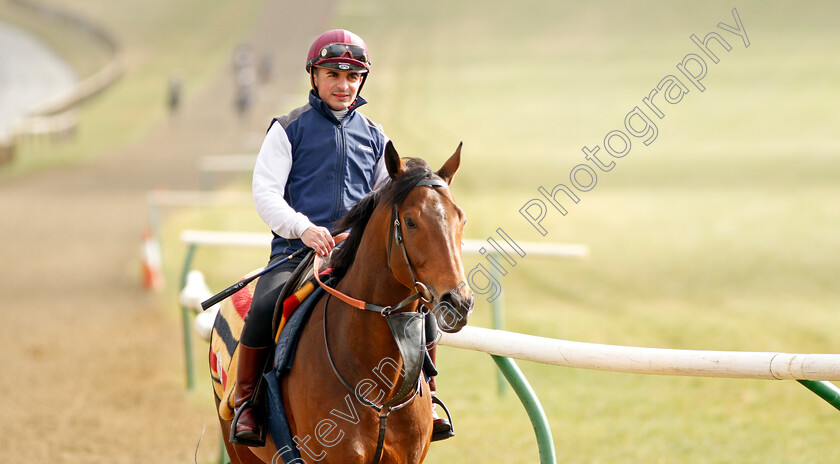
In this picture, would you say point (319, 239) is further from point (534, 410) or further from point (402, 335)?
point (534, 410)

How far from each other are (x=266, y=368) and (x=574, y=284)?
867cm

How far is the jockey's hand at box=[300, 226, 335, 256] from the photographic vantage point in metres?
3.38

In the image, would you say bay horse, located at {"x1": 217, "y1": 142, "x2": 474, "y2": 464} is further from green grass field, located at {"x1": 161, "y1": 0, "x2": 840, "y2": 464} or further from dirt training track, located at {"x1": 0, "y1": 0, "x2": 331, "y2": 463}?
dirt training track, located at {"x1": 0, "y1": 0, "x2": 331, "y2": 463}

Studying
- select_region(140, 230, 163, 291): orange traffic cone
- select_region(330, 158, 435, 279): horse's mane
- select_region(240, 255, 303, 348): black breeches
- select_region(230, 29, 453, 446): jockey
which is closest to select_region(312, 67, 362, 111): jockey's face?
select_region(230, 29, 453, 446): jockey

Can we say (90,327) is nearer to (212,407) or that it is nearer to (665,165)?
(212,407)

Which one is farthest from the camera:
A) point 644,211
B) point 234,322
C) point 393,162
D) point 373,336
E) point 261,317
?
point 644,211

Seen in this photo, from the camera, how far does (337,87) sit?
3682mm

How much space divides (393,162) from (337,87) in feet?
2.50

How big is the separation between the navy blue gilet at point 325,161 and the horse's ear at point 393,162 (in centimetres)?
60

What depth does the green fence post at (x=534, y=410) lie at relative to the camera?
3.32 meters

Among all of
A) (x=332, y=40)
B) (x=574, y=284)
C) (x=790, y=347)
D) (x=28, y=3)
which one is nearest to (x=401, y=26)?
(x=28, y=3)

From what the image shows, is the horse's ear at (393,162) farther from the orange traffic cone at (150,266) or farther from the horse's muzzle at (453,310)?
the orange traffic cone at (150,266)

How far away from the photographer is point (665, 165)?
21.0 m

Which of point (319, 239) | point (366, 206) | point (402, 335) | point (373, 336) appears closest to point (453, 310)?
point (402, 335)
